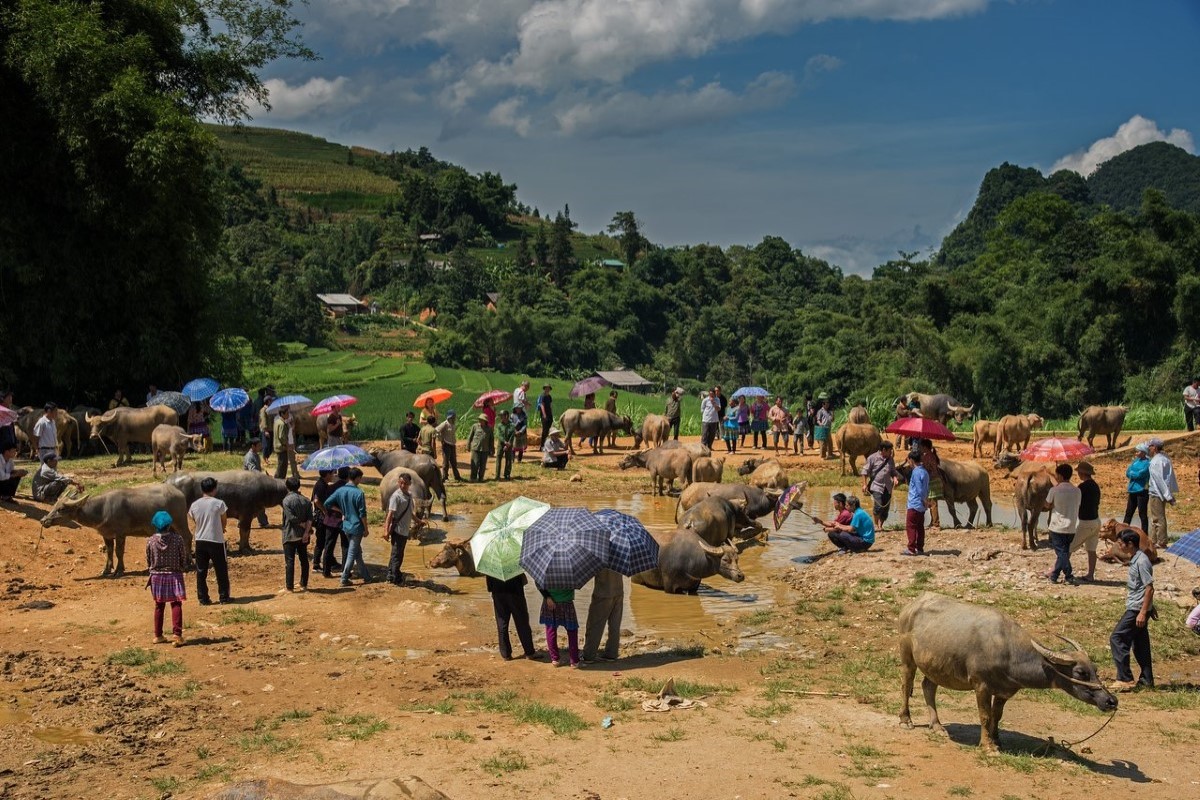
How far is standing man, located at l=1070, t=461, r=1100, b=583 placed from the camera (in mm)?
13703

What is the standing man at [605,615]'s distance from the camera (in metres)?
11.7

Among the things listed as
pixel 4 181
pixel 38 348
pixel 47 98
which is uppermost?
pixel 47 98

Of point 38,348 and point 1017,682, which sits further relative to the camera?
point 38,348

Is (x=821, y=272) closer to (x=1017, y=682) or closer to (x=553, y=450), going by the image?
(x=553, y=450)

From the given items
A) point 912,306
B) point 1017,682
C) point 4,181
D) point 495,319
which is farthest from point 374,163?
point 1017,682

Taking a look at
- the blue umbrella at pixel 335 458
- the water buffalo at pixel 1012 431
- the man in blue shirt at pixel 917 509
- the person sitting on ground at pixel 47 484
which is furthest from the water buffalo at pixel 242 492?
the water buffalo at pixel 1012 431

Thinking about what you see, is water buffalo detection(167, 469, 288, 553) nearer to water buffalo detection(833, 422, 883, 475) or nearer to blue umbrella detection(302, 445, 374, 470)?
blue umbrella detection(302, 445, 374, 470)

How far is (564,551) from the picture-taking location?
1106 cm

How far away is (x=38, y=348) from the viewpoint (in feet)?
92.6

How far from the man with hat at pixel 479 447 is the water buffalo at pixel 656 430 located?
5.97m

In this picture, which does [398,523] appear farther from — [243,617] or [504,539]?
[504,539]

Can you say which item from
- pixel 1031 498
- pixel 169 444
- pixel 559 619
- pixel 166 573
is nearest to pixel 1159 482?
pixel 1031 498

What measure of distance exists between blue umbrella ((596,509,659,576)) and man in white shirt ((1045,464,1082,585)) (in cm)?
535

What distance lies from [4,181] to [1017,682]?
2690 centimetres
